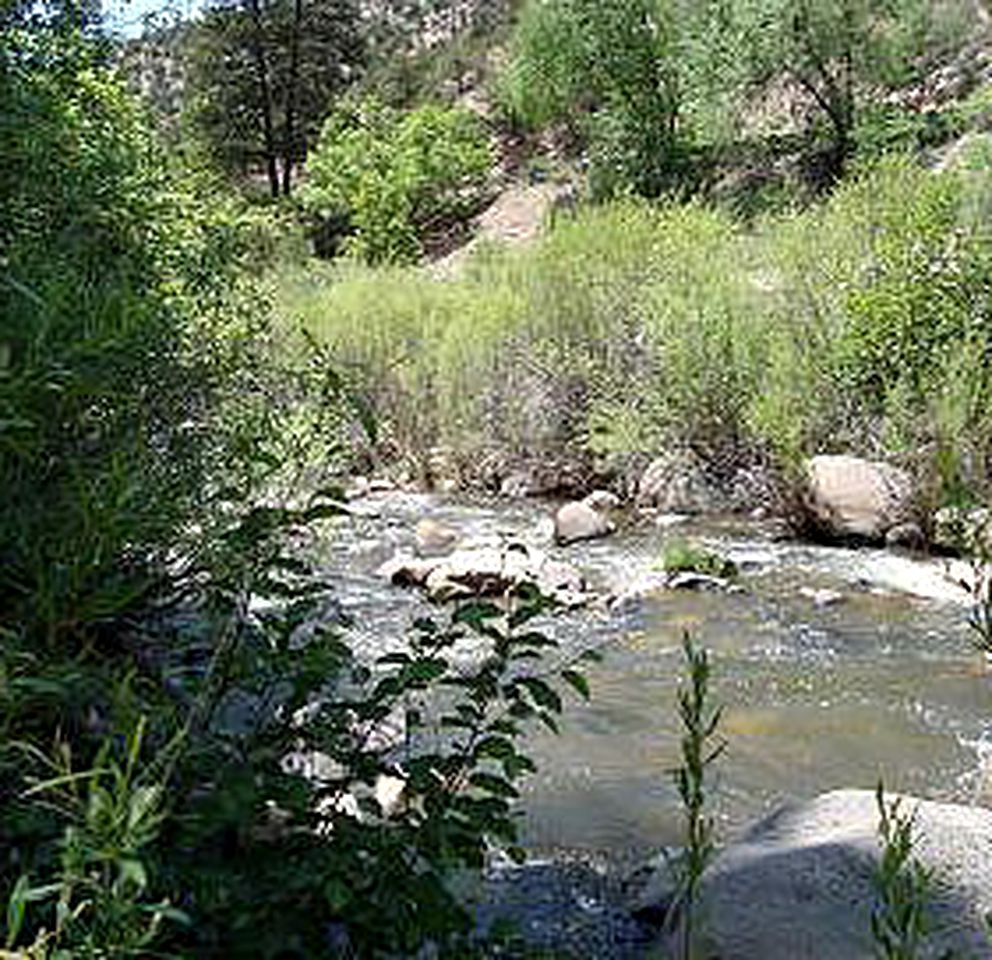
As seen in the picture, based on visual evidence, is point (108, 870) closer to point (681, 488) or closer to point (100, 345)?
point (100, 345)

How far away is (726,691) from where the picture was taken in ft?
35.2

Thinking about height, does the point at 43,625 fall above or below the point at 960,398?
above

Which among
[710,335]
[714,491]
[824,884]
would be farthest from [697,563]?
[824,884]

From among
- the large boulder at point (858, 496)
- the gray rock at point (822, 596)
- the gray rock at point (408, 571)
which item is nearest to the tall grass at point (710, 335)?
the large boulder at point (858, 496)

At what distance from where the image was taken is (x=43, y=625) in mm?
2586

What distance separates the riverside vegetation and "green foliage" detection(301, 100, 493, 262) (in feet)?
0.48

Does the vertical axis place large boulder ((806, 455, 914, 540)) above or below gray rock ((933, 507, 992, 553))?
below

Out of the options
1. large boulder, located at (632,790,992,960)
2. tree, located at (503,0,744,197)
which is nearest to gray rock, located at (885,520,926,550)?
large boulder, located at (632,790,992,960)

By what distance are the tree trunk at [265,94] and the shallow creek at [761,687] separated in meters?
38.4

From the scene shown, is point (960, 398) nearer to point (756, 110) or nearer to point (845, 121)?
point (845, 121)

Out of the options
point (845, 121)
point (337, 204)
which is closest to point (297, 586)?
point (845, 121)

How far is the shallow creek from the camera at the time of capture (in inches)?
345

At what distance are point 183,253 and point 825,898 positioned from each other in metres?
6.29

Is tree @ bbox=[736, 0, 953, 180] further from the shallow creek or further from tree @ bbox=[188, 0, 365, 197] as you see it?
the shallow creek
